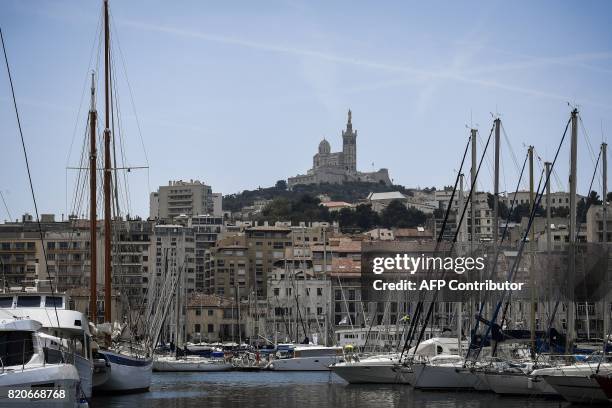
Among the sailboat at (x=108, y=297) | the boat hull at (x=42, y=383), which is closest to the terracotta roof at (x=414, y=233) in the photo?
the sailboat at (x=108, y=297)

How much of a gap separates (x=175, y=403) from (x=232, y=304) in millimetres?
86532

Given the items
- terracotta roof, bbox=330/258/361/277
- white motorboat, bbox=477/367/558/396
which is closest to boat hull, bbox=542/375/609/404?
white motorboat, bbox=477/367/558/396

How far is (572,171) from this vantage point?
43219 millimetres

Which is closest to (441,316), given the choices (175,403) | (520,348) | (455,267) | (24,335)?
(455,267)

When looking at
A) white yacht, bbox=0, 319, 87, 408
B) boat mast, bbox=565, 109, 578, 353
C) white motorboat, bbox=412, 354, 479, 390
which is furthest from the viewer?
white motorboat, bbox=412, 354, 479, 390

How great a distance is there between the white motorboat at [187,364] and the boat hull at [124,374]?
104ft

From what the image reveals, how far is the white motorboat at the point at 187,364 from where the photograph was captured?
80.1m

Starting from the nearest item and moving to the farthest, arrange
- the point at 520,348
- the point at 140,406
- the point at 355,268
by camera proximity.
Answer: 1. the point at 140,406
2. the point at 520,348
3. the point at 355,268

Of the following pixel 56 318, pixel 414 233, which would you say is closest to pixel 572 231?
pixel 56 318

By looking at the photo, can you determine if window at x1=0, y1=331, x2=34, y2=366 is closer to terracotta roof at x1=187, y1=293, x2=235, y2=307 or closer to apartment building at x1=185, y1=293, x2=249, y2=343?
apartment building at x1=185, y1=293, x2=249, y2=343

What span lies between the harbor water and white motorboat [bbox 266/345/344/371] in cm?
1295

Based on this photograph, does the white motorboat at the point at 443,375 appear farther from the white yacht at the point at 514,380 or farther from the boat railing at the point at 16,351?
the boat railing at the point at 16,351

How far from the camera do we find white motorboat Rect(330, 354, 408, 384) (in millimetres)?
55688

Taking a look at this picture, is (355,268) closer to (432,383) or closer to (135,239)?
(135,239)
